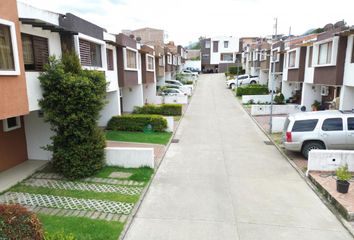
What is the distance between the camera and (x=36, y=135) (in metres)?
12.0

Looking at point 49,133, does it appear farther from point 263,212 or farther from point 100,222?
point 263,212

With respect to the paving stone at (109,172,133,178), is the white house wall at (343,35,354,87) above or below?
above

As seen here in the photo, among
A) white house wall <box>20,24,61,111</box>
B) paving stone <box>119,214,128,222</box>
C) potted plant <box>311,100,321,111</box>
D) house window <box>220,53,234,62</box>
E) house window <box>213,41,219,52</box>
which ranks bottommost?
paving stone <box>119,214,128,222</box>

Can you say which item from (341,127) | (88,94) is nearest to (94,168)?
(88,94)

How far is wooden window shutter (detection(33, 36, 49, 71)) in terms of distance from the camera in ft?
31.5

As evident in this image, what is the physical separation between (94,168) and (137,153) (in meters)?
1.82

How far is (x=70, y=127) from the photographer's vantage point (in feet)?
31.8

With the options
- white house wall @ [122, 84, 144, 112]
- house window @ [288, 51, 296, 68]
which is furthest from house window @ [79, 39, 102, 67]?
house window @ [288, 51, 296, 68]

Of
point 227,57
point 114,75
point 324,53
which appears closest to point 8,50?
point 114,75

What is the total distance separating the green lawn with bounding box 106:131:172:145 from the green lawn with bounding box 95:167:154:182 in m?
4.29

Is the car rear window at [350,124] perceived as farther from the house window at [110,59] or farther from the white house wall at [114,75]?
the house window at [110,59]

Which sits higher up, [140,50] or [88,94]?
[140,50]

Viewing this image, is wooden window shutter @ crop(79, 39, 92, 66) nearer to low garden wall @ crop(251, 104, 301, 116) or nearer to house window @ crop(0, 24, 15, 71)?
house window @ crop(0, 24, 15, 71)

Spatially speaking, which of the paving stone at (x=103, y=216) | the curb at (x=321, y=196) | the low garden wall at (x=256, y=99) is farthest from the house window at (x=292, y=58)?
the paving stone at (x=103, y=216)
